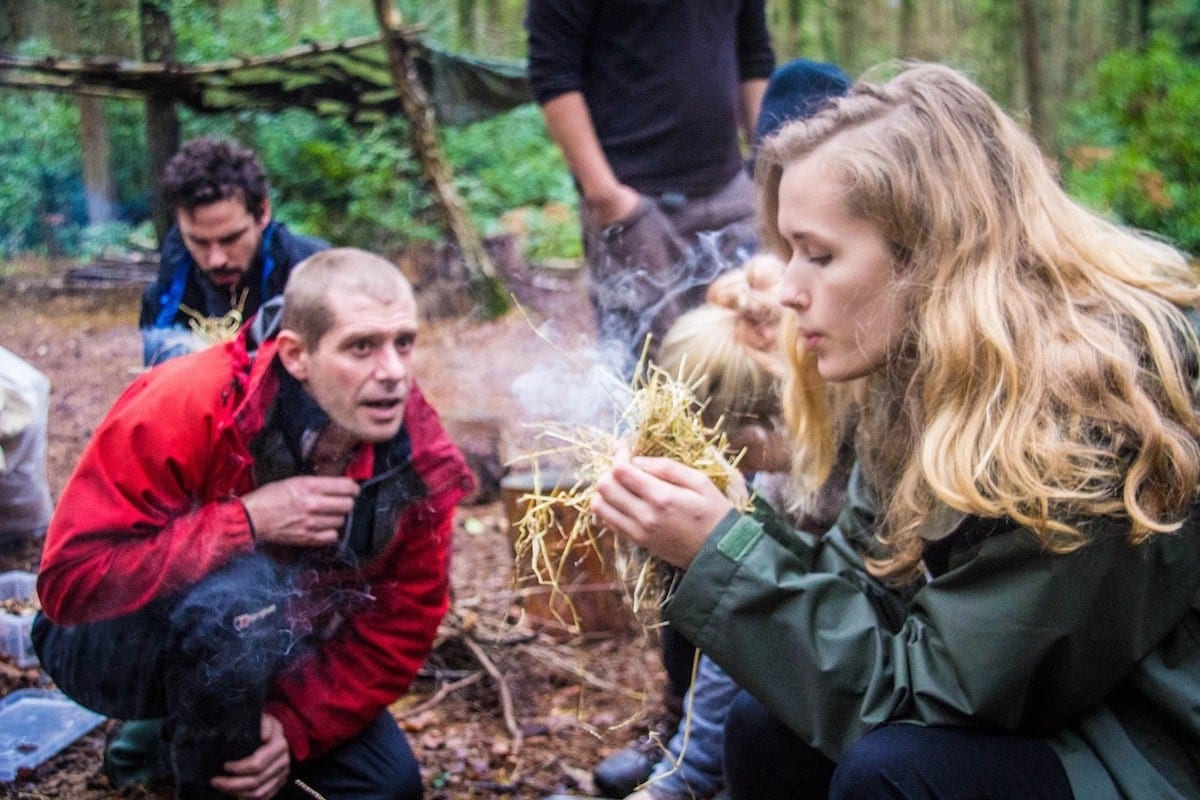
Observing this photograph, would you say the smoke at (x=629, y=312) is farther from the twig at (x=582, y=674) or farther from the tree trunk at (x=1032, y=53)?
the tree trunk at (x=1032, y=53)

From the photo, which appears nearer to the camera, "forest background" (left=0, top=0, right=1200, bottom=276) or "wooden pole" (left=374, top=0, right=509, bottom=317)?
"forest background" (left=0, top=0, right=1200, bottom=276)

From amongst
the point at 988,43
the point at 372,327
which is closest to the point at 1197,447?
the point at 372,327

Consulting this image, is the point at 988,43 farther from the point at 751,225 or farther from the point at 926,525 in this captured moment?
the point at 926,525

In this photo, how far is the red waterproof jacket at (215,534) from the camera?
225 cm

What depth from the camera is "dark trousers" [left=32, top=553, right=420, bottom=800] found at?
2387mm

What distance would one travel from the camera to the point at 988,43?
17969 mm

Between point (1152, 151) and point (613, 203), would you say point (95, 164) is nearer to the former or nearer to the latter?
point (613, 203)

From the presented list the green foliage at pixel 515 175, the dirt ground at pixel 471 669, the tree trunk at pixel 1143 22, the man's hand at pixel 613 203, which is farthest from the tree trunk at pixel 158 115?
the tree trunk at pixel 1143 22

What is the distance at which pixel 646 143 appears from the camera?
3.88 meters

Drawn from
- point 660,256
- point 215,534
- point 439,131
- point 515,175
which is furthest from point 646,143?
point 515,175

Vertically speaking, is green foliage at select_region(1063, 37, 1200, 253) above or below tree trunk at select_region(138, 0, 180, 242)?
below

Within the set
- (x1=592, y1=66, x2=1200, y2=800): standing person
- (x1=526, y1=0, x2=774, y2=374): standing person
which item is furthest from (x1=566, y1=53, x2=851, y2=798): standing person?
(x1=592, y1=66, x2=1200, y2=800): standing person

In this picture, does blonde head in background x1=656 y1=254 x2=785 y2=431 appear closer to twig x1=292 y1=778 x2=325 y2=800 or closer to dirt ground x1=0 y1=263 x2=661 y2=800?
dirt ground x1=0 y1=263 x2=661 y2=800

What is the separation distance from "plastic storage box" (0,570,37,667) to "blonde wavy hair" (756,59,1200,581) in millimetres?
2355
